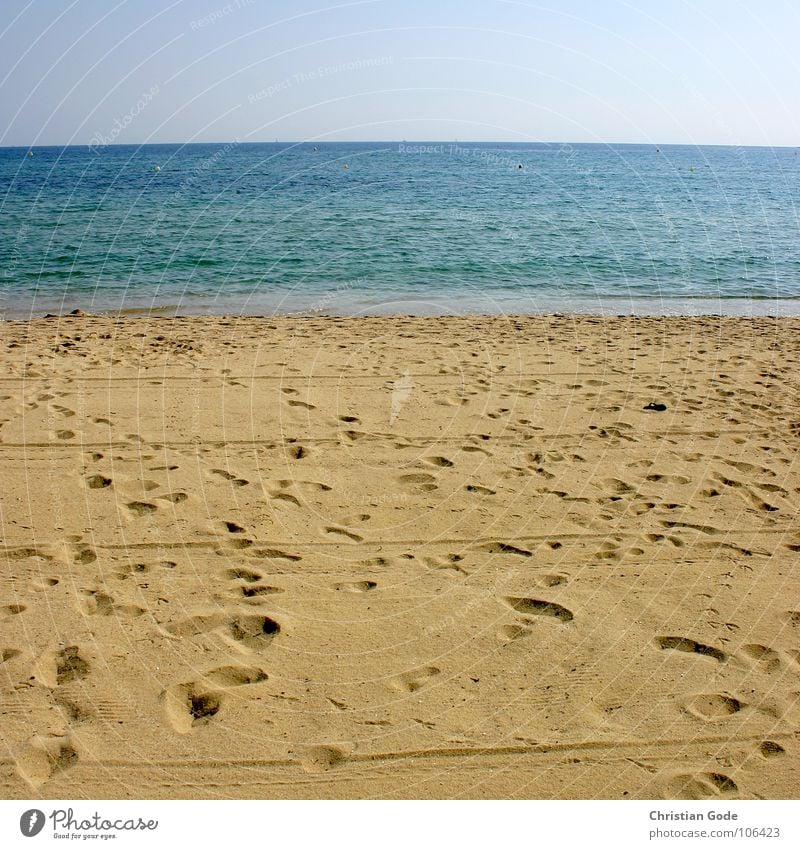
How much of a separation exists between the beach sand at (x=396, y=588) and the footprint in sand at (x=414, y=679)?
0.04ft

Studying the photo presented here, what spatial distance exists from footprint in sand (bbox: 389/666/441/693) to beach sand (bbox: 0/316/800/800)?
1 cm

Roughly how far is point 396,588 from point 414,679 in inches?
33.7

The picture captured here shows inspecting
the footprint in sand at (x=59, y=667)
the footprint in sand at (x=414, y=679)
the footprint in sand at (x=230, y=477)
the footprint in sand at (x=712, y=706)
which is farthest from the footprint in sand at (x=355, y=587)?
the footprint in sand at (x=712, y=706)

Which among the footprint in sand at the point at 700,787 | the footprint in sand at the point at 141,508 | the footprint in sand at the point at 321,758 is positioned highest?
the footprint in sand at the point at 141,508

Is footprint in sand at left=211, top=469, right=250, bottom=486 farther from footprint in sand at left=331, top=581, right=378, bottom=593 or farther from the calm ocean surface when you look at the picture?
the calm ocean surface

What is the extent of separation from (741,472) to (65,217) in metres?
32.1

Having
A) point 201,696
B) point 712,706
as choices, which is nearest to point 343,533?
point 201,696

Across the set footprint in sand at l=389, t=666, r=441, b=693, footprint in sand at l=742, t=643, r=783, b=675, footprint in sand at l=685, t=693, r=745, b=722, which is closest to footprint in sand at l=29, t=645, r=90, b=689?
footprint in sand at l=389, t=666, r=441, b=693

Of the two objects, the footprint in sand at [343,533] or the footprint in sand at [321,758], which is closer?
the footprint in sand at [321,758]

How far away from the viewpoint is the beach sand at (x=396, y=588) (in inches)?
143

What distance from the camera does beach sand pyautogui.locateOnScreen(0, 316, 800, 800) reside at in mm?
3625

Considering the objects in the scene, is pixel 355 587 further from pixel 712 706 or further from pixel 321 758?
pixel 712 706

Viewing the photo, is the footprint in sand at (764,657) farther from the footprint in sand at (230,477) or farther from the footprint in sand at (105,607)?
the footprint in sand at (230,477)

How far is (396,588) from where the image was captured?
493cm
